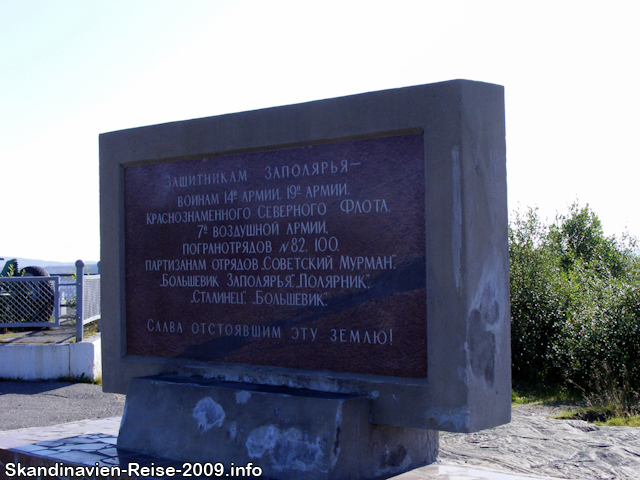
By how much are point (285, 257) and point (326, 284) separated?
0.39m

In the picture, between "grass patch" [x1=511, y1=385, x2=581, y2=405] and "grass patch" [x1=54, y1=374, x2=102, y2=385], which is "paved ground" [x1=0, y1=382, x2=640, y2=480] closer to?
"grass patch" [x1=54, y1=374, x2=102, y2=385]

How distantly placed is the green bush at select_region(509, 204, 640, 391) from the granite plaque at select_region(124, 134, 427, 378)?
8.80m

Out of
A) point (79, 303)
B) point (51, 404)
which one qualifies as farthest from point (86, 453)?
point (79, 303)

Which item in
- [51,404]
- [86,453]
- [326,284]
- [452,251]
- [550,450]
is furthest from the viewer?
[51,404]

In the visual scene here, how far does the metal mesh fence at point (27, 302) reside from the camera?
11008 mm

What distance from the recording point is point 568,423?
23.4 feet

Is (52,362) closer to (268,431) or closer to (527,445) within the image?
(268,431)

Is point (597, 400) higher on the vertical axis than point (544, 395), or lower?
higher

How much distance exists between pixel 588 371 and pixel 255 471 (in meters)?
10.2

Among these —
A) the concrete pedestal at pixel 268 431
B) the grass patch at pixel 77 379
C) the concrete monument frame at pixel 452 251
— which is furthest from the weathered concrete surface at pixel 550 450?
the grass patch at pixel 77 379

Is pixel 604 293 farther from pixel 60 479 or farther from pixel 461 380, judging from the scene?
pixel 60 479

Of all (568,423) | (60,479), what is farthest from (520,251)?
(60,479)

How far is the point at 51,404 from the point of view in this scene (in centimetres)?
860

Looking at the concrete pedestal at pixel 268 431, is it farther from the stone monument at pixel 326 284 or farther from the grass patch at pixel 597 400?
the grass patch at pixel 597 400
